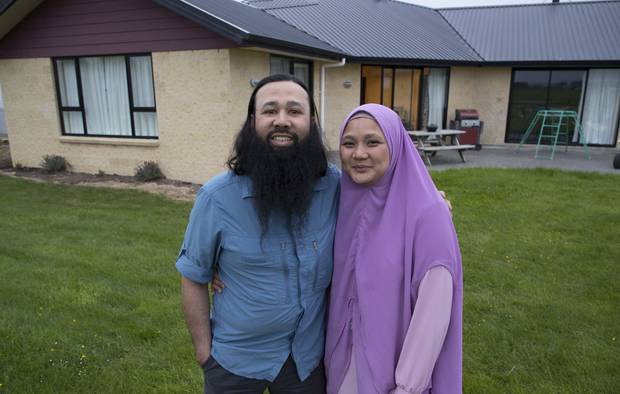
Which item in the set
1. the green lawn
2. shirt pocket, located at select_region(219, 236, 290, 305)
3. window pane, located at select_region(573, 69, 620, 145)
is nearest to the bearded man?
shirt pocket, located at select_region(219, 236, 290, 305)

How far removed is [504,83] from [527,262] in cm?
1200

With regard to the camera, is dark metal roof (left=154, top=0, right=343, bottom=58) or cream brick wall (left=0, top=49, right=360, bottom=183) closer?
dark metal roof (left=154, top=0, right=343, bottom=58)

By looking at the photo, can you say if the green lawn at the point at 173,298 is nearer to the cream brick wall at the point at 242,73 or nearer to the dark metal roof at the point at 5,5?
the cream brick wall at the point at 242,73

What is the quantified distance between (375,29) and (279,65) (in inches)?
237

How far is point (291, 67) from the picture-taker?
35.2 feet

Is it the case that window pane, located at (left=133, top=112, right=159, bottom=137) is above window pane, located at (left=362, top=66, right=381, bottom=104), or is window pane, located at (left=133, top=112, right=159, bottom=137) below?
below

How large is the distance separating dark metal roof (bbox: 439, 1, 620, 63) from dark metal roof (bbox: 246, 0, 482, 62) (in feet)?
2.84

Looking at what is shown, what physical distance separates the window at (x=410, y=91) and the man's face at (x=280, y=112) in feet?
41.8

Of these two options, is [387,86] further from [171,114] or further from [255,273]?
[255,273]

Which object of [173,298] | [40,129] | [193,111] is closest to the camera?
[173,298]

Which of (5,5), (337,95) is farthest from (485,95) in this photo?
(5,5)

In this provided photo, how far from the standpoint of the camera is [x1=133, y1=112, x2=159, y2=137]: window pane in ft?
32.8

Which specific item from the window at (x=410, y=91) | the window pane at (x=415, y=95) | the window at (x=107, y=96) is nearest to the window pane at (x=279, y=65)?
the window at (x=107, y=96)

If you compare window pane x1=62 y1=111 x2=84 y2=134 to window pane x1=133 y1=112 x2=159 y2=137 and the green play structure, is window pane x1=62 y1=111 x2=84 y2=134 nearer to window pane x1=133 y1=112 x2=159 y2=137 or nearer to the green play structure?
window pane x1=133 y1=112 x2=159 y2=137
